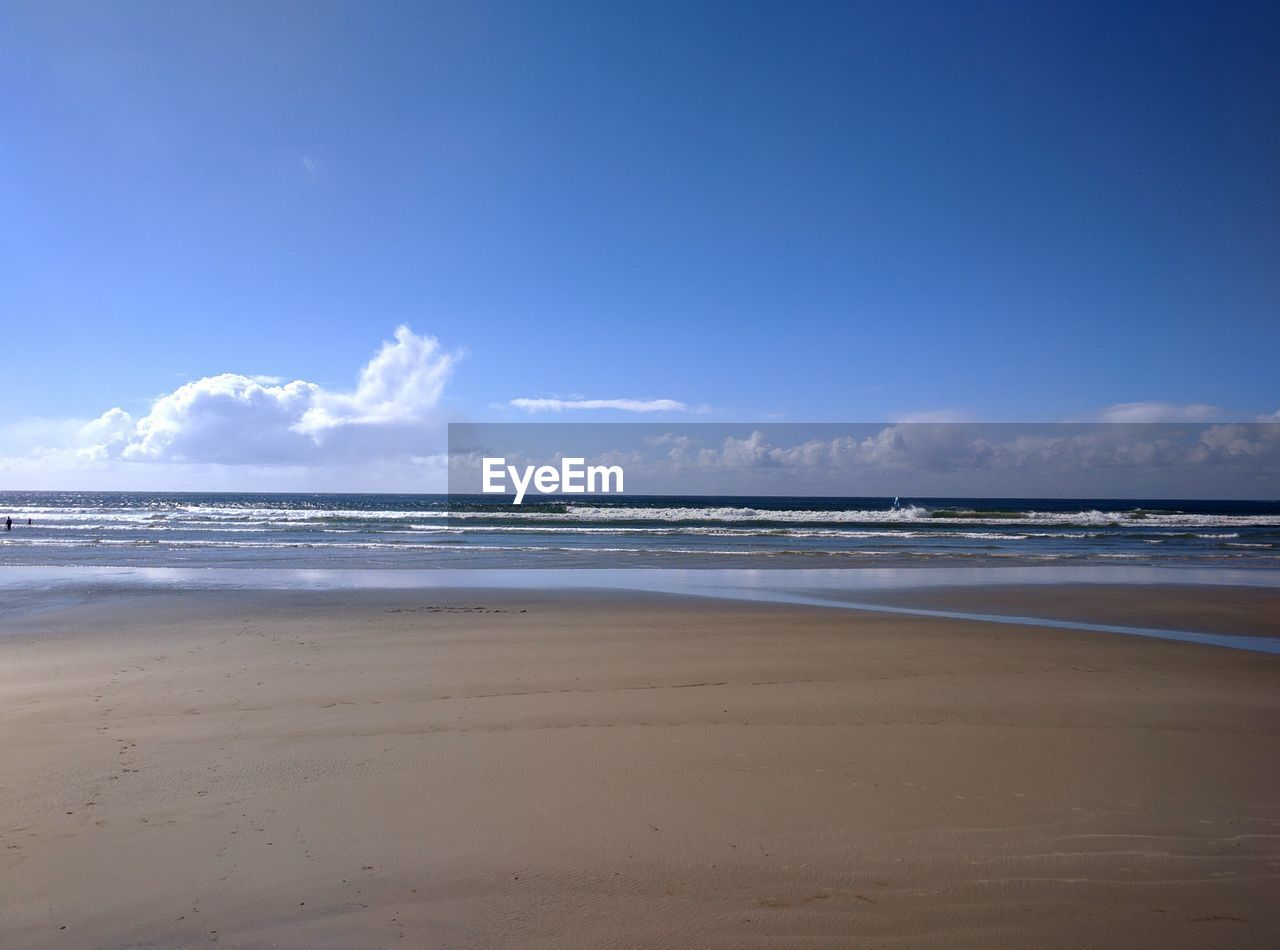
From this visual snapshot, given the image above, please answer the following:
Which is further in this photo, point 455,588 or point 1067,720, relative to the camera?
point 455,588

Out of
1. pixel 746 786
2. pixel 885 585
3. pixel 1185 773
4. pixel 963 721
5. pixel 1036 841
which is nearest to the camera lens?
pixel 1036 841

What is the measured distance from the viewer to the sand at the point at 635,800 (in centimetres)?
356

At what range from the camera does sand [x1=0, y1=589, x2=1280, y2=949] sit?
3559 millimetres

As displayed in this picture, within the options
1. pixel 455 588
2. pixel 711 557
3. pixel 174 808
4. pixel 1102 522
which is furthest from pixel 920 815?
pixel 1102 522

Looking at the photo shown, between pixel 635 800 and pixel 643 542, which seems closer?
pixel 635 800

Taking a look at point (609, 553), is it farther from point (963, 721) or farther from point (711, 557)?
point (963, 721)

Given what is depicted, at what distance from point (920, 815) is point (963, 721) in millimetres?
2321

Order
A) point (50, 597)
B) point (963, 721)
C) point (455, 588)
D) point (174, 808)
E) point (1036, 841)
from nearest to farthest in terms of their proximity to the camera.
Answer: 1. point (1036, 841)
2. point (174, 808)
3. point (963, 721)
4. point (50, 597)
5. point (455, 588)

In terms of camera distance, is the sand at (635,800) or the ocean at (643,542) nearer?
the sand at (635,800)

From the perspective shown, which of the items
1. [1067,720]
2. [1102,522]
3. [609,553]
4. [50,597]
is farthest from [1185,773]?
[1102,522]

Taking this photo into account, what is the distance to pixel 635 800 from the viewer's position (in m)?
4.87

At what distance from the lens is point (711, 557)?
84.1ft

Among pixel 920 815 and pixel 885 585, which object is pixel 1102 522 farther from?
pixel 920 815

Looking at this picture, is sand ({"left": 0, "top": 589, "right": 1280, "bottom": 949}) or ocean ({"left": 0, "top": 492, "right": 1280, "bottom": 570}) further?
ocean ({"left": 0, "top": 492, "right": 1280, "bottom": 570})
